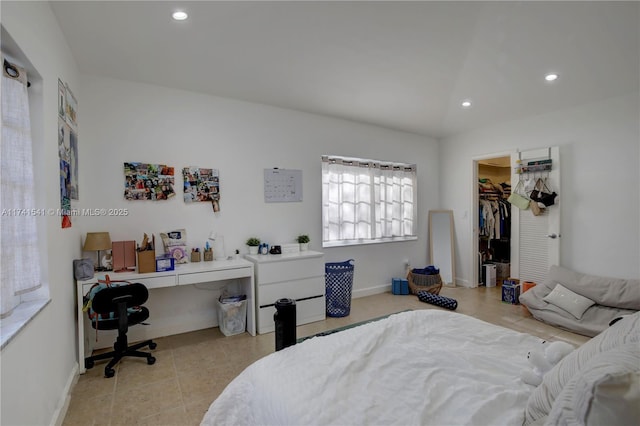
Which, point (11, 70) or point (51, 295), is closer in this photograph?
point (11, 70)

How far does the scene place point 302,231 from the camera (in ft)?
13.5

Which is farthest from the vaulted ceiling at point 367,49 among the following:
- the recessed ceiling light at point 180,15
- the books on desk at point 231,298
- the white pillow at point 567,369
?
the books on desk at point 231,298

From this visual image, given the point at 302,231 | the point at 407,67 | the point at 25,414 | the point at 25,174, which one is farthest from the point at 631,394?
the point at 302,231

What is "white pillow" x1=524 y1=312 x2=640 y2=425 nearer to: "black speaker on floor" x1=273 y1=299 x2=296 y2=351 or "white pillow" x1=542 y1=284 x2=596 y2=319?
"black speaker on floor" x1=273 y1=299 x2=296 y2=351

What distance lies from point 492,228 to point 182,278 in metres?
4.98

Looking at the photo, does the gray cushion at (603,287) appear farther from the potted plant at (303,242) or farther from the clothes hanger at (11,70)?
the clothes hanger at (11,70)

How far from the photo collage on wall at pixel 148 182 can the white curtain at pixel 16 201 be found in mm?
1384

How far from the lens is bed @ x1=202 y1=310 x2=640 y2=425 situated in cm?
105

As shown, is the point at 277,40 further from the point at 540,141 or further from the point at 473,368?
the point at 540,141

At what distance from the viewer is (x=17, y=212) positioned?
1.59m

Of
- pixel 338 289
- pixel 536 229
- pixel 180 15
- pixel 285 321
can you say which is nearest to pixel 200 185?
pixel 180 15

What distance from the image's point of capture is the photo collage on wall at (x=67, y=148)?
2197mm

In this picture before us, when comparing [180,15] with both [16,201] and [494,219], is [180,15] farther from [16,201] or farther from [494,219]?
[494,219]

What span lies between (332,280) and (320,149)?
1.76 metres
